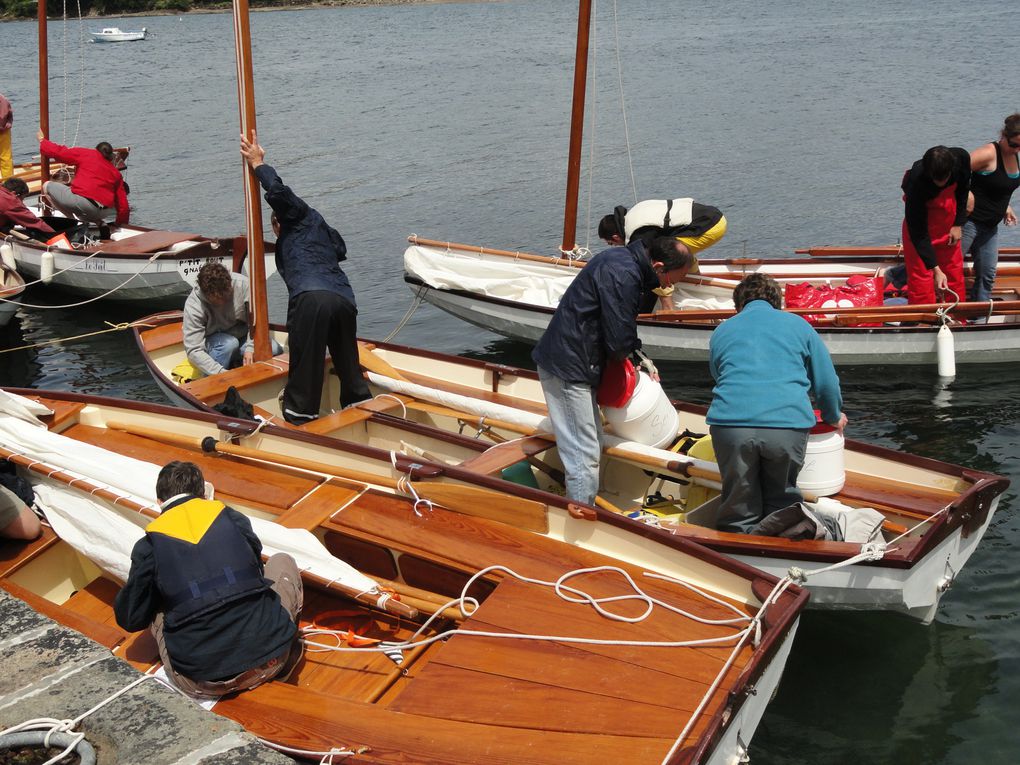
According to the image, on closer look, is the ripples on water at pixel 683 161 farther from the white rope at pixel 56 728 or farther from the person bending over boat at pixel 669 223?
the white rope at pixel 56 728

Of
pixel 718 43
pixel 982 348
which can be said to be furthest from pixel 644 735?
pixel 718 43

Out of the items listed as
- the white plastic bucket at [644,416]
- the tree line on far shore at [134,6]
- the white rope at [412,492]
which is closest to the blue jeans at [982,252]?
the white plastic bucket at [644,416]

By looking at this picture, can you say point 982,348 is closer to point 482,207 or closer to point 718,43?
point 482,207

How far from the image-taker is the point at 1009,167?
34.9 ft

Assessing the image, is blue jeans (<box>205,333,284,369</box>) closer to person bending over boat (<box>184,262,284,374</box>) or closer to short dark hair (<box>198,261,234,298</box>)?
person bending over boat (<box>184,262,284,374</box>)

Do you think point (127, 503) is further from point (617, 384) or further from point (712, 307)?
point (712, 307)

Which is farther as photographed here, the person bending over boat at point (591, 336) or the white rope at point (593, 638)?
the person bending over boat at point (591, 336)

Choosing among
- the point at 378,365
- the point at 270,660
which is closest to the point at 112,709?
the point at 270,660

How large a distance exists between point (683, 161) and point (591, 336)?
19362 mm

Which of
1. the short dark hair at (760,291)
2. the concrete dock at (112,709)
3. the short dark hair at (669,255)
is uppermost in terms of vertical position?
the short dark hair at (669,255)

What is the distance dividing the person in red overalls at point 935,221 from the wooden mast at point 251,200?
249 inches

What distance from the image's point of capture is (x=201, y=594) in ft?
14.9

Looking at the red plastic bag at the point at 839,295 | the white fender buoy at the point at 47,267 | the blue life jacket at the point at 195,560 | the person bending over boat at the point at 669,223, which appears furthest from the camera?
the white fender buoy at the point at 47,267

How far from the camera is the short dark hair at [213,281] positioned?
890cm
